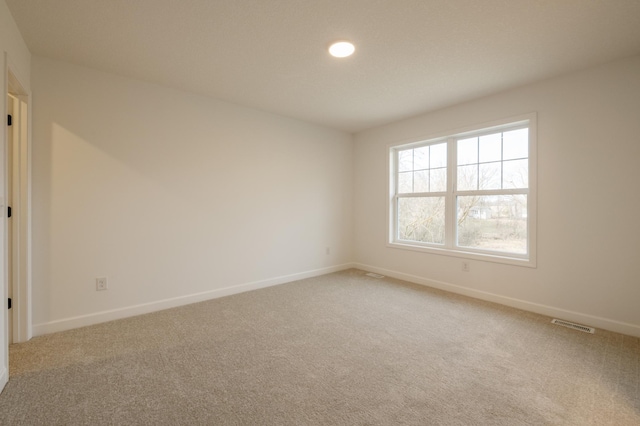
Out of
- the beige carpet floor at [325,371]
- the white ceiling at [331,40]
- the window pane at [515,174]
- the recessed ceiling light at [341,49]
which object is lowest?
the beige carpet floor at [325,371]

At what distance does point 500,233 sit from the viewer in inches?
135

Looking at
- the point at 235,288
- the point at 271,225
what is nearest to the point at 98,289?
the point at 235,288

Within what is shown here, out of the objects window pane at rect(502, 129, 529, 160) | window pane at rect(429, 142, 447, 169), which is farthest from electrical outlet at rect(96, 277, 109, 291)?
window pane at rect(502, 129, 529, 160)

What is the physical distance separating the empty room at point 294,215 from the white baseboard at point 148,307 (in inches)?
0.9

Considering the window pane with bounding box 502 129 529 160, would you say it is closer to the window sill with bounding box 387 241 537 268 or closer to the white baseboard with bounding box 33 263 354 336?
the window sill with bounding box 387 241 537 268

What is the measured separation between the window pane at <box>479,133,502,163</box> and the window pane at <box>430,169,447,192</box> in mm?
511

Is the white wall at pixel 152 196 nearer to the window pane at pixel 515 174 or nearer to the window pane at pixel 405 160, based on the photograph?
the window pane at pixel 405 160

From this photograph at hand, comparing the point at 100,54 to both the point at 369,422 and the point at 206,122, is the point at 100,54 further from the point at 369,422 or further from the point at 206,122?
the point at 369,422

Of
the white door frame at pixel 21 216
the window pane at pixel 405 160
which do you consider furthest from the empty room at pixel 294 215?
the window pane at pixel 405 160

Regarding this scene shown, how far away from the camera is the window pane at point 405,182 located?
14.4 ft

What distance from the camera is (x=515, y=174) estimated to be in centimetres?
327

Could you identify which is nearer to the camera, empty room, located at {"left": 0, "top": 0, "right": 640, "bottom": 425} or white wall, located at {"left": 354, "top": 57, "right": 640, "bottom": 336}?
empty room, located at {"left": 0, "top": 0, "right": 640, "bottom": 425}

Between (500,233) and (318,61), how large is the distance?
283cm

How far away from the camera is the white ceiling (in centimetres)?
190
